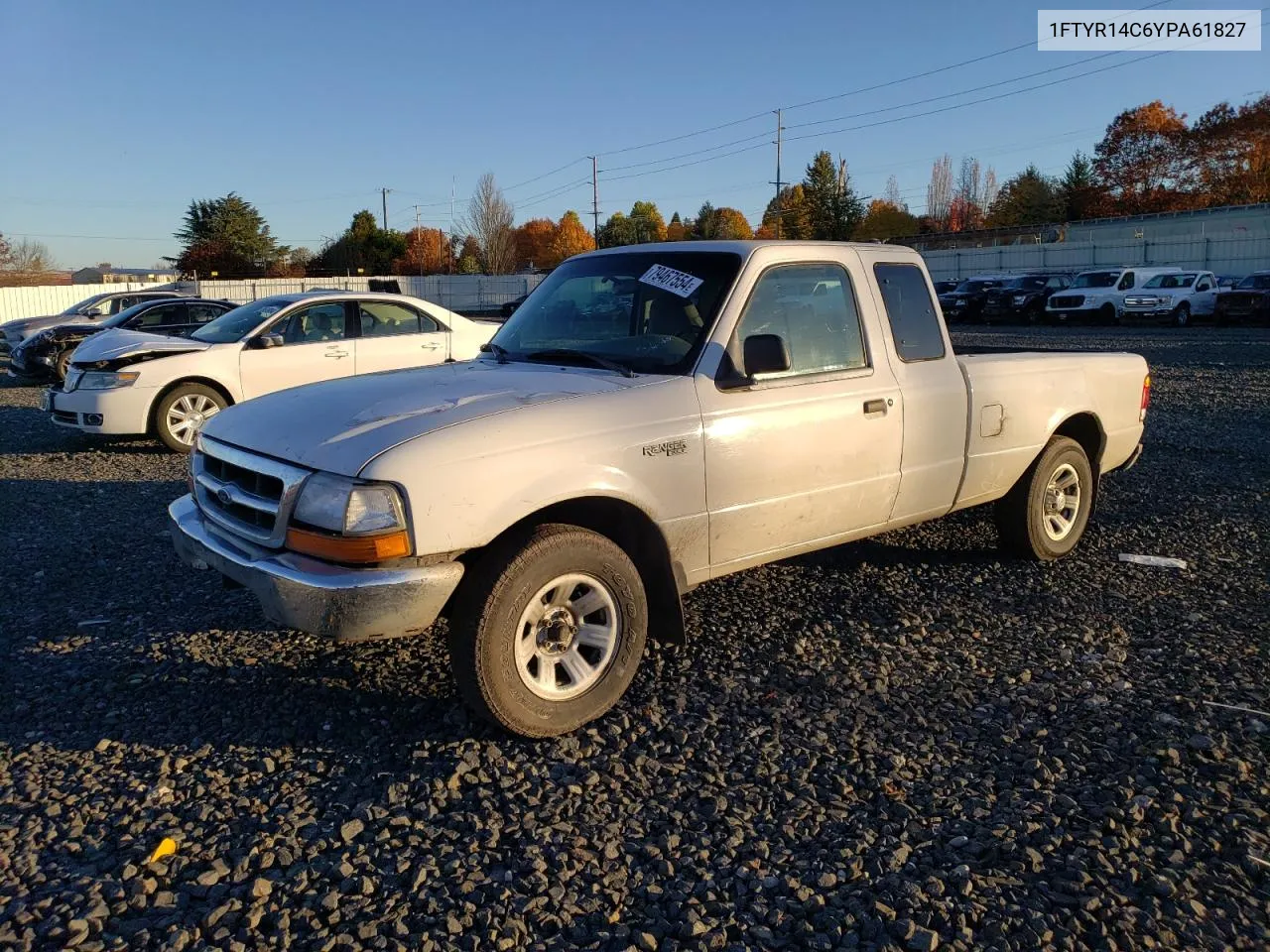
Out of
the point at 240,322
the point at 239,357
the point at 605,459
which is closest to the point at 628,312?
the point at 605,459

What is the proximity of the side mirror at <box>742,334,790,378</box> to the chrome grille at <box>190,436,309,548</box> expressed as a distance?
181 centimetres

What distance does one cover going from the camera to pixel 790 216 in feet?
294

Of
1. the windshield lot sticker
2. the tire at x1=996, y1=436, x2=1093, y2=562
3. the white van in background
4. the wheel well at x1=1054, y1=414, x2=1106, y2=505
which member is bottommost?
the tire at x1=996, y1=436, x2=1093, y2=562

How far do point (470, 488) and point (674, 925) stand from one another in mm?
1533

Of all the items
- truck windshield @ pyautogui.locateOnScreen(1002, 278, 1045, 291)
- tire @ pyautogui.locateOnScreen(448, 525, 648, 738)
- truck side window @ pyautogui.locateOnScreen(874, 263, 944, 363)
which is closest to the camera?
tire @ pyautogui.locateOnScreen(448, 525, 648, 738)

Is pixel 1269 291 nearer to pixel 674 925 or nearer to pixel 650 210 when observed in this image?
pixel 674 925

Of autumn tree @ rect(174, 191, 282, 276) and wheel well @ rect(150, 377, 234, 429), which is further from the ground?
autumn tree @ rect(174, 191, 282, 276)

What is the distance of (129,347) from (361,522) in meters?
8.06

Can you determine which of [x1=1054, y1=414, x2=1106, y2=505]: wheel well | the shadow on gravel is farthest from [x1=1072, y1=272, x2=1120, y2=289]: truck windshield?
the shadow on gravel

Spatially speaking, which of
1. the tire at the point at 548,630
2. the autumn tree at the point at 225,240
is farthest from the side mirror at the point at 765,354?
the autumn tree at the point at 225,240

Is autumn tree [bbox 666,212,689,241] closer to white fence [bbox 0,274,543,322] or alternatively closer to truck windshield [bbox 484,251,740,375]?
white fence [bbox 0,274,543,322]

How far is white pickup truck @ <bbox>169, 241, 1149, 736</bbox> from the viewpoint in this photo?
10.8 feet

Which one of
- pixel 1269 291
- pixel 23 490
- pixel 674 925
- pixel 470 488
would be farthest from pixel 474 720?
pixel 1269 291

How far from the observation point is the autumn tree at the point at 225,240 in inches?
2539
